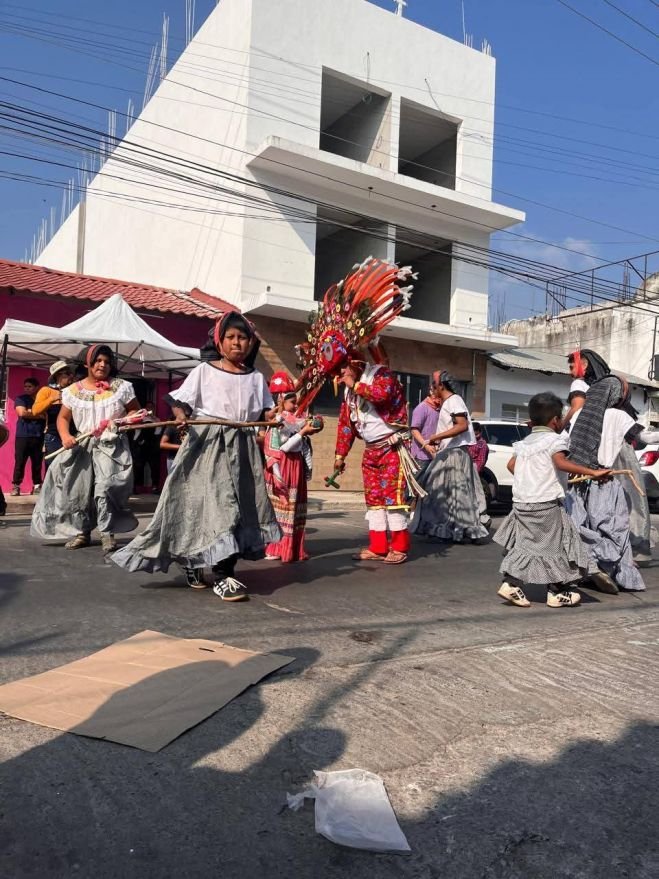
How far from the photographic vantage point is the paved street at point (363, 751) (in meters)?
1.95

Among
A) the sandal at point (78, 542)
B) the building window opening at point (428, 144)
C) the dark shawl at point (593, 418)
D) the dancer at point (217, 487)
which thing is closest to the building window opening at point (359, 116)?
the building window opening at point (428, 144)

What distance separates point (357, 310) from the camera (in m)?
6.39

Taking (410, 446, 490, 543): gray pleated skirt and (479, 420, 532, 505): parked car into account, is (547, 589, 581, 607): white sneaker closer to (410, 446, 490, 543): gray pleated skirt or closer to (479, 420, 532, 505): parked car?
(410, 446, 490, 543): gray pleated skirt

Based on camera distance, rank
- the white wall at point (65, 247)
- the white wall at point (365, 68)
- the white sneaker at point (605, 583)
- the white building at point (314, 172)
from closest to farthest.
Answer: the white sneaker at point (605, 583), the white building at point (314, 172), the white wall at point (365, 68), the white wall at point (65, 247)

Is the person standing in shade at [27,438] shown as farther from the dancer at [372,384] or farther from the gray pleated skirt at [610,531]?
the gray pleated skirt at [610,531]

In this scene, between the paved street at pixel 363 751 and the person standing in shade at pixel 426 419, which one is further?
the person standing in shade at pixel 426 419

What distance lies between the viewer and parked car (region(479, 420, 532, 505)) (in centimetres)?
1211

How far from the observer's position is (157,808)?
2115 millimetres

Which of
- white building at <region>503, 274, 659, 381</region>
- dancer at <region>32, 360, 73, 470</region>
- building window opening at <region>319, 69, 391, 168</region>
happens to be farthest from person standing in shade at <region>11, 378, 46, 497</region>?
white building at <region>503, 274, 659, 381</region>

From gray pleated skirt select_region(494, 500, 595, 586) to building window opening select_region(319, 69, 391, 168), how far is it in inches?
528

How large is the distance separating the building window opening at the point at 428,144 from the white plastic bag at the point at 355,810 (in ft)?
57.1

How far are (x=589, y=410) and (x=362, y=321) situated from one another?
2.06 meters

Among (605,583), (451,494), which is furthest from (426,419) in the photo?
(605,583)

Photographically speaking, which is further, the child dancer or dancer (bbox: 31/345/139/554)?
dancer (bbox: 31/345/139/554)
